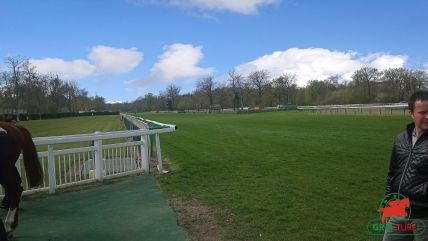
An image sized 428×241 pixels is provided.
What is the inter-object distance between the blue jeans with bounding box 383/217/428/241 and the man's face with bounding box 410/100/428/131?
0.65 meters

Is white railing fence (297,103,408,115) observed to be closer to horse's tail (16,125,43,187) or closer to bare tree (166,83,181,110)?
horse's tail (16,125,43,187)

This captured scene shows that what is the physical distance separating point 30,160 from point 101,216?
4.20 feet

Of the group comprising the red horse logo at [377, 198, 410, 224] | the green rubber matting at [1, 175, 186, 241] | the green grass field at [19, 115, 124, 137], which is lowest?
the green grass field at [19, 115, 124, 137]

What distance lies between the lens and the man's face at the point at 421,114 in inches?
121

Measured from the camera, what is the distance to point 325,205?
6.59 meters

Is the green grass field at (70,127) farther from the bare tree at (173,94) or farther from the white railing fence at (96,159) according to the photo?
the bare tree at (173,94)

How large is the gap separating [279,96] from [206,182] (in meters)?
102

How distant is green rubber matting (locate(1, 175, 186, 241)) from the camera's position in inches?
217

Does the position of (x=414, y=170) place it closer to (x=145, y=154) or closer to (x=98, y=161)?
(x=98, y=161)

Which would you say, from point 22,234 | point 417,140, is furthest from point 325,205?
point 22,234

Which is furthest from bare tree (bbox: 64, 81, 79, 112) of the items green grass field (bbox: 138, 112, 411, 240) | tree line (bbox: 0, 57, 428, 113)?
green grass field (bbox: 138, 112, 411, 240)

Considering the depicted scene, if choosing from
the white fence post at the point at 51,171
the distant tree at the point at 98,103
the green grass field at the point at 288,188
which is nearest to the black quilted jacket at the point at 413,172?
the green grass field at the point at 288,188

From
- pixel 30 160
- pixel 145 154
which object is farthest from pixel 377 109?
pixel 30 160

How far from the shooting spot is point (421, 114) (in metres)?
3.10
